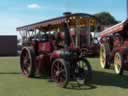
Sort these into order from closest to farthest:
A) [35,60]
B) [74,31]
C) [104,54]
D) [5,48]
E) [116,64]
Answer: [74,31] < [35,60] < [116,64] < [104,54] < [5,48]

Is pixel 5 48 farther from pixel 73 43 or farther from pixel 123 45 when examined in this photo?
pixel 73 43

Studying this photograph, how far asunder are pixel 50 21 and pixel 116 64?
4.02 m

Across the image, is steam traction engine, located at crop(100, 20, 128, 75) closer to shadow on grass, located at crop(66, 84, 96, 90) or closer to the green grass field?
the green grass field

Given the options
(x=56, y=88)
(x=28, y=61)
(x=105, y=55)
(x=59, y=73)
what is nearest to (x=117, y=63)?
(x=105, y=55)

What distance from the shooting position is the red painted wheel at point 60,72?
1133 cm

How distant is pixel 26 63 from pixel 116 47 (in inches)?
159

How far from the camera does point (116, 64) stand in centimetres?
1570

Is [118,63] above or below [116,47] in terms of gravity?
below

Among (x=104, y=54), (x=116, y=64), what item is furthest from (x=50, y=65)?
(x=104, y=54)

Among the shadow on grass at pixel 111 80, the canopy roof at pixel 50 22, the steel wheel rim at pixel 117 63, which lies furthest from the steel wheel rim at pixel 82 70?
the steel wheel rim at pixel 117 63

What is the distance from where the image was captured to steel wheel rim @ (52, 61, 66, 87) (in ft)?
38.3

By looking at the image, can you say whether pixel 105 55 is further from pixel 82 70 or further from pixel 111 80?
pixel 82 70

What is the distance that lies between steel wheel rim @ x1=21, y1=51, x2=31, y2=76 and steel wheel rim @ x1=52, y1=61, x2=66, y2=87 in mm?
2372

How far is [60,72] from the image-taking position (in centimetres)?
1174
